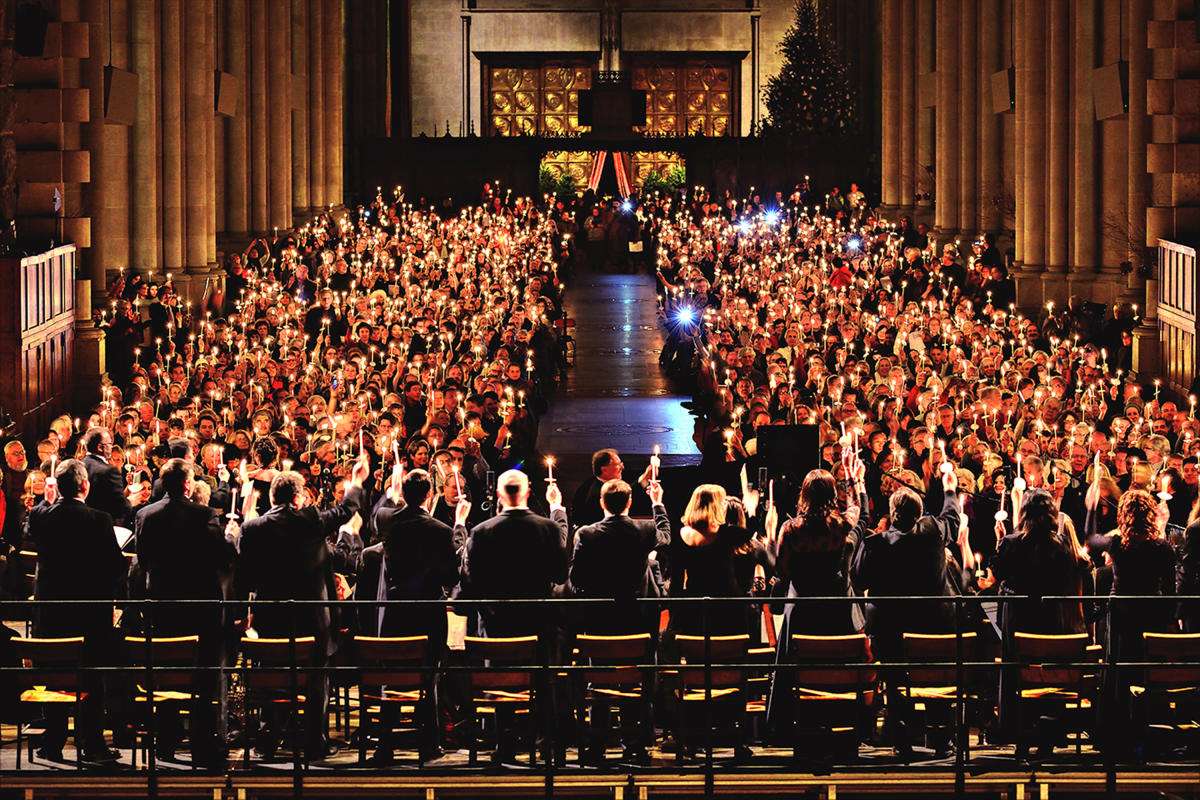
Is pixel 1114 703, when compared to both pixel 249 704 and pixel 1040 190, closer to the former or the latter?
pixel 249 704

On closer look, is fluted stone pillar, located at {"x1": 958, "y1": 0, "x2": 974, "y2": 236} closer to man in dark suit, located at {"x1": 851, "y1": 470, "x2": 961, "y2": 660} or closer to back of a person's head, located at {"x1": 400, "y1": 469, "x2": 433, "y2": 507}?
man in dark suit, located at {"x1": 851, "y1": 470, "x2": 961, "y2": 660}

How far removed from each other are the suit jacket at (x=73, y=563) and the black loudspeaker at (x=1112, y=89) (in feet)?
75.9

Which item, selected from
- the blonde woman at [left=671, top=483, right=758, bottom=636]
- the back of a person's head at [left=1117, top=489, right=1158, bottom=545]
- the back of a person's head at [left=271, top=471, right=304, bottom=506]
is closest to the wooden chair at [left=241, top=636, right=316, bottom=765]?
the back of a person's head at [left=271, top=471, right=304, bottom=506]

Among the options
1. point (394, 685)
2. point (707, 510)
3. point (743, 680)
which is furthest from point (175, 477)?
point (743, 680)

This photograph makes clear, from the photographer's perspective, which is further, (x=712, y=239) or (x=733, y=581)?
(x=712, y=239)

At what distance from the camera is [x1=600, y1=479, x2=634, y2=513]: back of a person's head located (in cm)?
1173

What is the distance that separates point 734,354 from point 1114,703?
41.7ft

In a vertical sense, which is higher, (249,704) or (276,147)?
(276,147)

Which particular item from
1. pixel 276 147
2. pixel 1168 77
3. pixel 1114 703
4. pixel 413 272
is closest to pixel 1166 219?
pixel 1168 77

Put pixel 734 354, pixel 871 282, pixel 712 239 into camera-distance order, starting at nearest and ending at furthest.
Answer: pixel 734 354 < pixel 871 282 < pixel 712 239

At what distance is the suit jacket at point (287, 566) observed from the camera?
11797mm

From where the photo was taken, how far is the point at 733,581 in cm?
1183

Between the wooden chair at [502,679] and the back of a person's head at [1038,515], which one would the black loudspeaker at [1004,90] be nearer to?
the back of a person's head at [1038,515]

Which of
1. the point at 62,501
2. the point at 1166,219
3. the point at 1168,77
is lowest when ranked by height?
the point at 62,501
